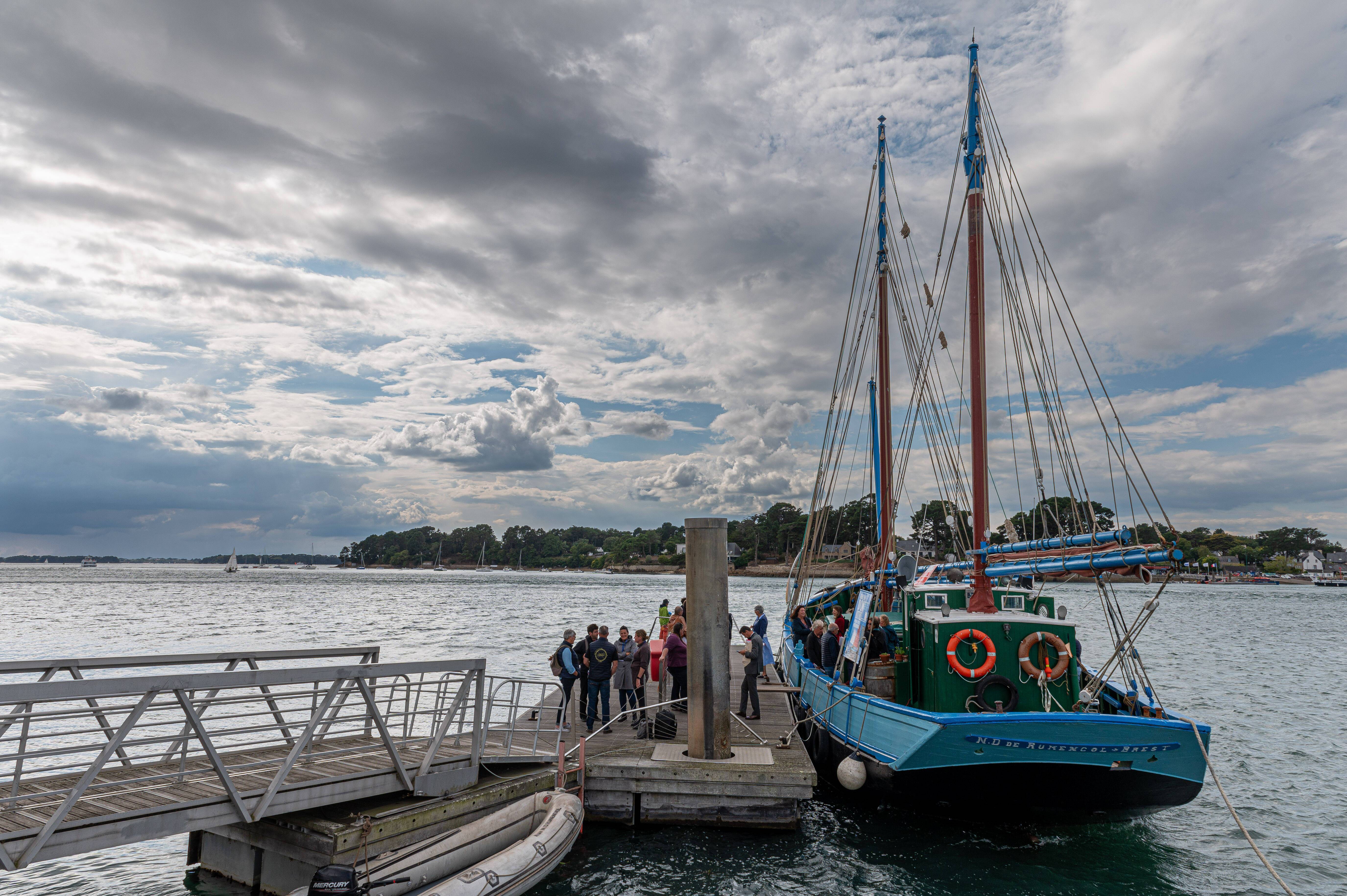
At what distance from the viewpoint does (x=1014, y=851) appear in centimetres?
1245

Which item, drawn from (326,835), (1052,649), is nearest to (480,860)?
(326,835)

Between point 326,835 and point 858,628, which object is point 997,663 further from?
point 326,835

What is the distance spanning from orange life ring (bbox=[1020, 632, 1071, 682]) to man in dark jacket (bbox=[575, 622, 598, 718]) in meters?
7.66

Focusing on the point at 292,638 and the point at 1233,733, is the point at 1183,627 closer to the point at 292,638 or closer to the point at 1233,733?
the point at 1233,733

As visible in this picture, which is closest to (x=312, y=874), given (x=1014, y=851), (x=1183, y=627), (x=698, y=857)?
(x=698, y=857)

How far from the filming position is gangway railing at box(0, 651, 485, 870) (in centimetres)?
707

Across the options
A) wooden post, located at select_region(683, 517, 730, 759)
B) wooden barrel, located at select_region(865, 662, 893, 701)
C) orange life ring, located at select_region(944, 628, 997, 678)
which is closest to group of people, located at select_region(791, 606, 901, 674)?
wooden barrel, located at select_region(865, 662, 893, 701)

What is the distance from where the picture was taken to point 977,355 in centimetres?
1606

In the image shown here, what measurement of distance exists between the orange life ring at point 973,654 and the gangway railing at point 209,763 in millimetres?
7857

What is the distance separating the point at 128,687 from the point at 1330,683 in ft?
143

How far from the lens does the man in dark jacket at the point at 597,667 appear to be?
1423 centimetres

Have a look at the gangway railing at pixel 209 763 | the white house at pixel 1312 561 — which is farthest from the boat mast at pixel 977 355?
the white house at pixel 1312 561

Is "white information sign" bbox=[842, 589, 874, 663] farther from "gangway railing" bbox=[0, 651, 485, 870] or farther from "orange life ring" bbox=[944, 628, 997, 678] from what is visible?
"gangway railing" bbox=[0, 651, 485, 870]

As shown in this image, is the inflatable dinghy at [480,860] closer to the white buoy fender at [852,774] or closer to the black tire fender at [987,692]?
the white buoy fender at [852,774]
